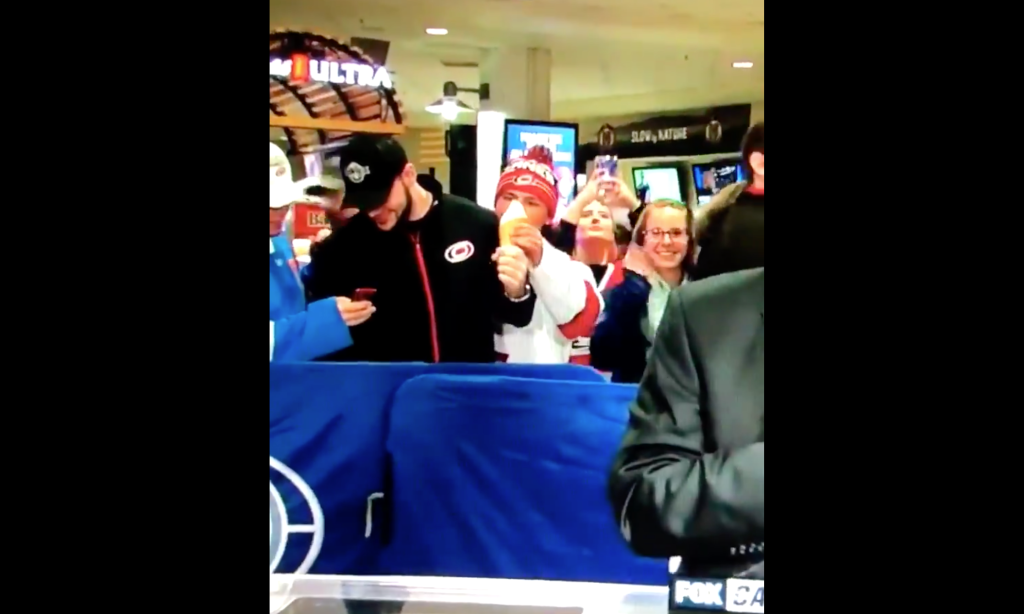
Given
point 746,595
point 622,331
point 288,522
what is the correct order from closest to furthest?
point 746,595 < point 622,331 < point 288,522

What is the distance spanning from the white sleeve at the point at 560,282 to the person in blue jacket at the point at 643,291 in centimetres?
6

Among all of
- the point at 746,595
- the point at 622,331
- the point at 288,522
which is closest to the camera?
the point at 746,595

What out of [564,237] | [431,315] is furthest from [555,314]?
[431,315]

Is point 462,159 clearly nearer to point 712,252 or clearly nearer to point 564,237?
point 564,237

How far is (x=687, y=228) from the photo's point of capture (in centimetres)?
232

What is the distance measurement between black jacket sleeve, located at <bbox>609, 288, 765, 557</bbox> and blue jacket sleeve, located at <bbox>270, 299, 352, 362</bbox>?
68cm

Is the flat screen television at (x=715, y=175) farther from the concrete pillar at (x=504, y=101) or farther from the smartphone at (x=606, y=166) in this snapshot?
the concrete pillar at (x=504, y=101)

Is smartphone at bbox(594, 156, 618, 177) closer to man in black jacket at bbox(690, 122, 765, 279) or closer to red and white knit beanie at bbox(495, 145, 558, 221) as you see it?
red and white knit beanie at bbox(495, 145, 558, 221)

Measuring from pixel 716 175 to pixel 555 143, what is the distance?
0.36m

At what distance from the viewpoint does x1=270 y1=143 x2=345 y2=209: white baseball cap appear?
2.38m
